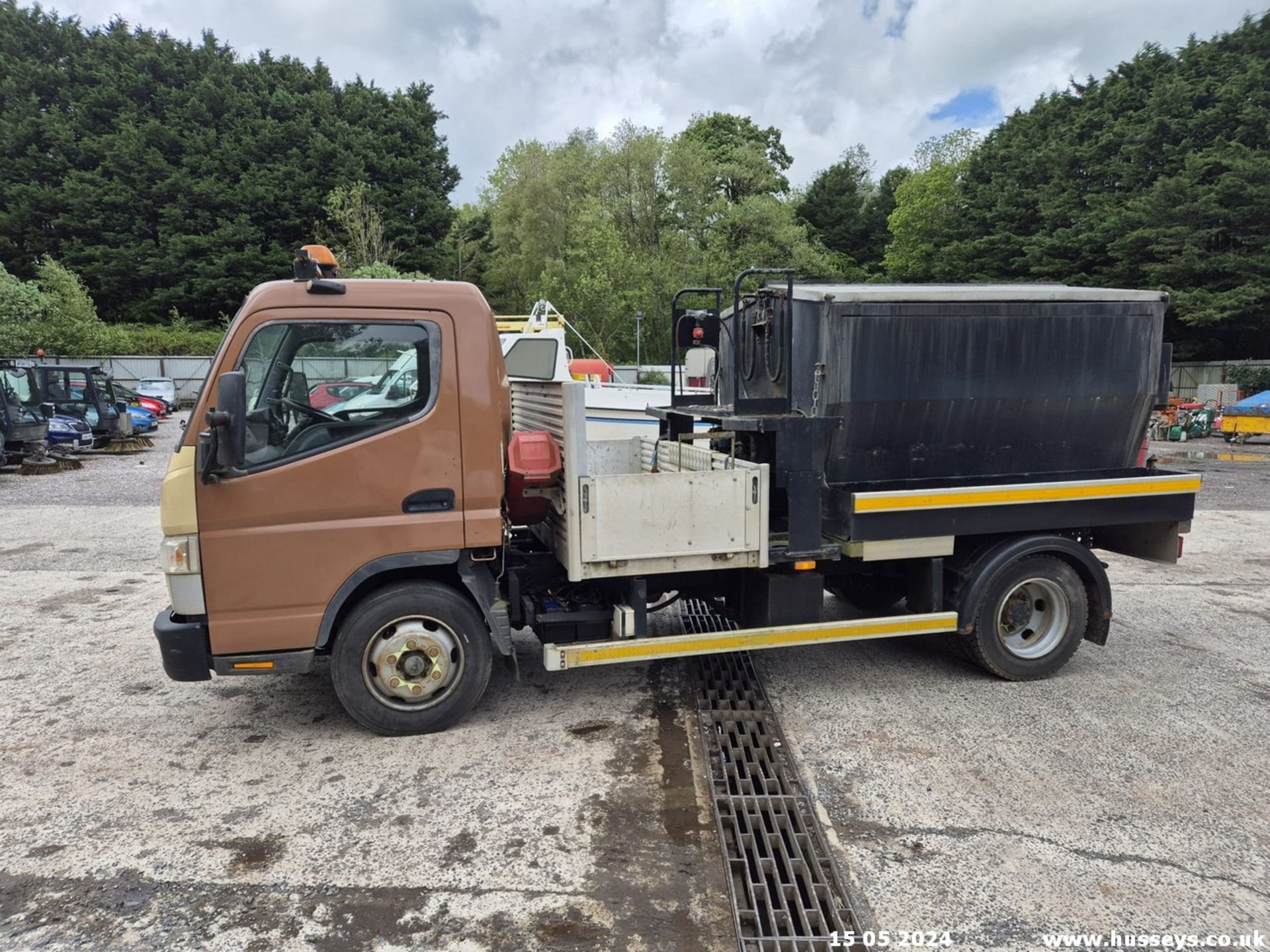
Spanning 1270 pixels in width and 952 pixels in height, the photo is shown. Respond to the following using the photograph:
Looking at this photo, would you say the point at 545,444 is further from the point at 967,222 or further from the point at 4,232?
the point at 4,232

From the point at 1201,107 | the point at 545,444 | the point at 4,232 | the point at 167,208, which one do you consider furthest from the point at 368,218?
the point at 545,444

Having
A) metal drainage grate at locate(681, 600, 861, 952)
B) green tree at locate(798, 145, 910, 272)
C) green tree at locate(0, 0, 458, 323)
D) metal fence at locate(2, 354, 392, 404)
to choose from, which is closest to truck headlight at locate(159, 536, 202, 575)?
metal drainage grate at locate(681, 600, 861, 952)

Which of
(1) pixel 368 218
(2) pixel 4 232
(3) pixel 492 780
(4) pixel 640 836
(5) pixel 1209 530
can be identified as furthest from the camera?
(2) pixel 4 232

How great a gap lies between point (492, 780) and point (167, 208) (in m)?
50.2

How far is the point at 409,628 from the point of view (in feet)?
14.9

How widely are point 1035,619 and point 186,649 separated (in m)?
5.22

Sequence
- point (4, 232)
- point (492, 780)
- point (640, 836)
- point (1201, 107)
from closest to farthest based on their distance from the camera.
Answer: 1. point (640, 836)
2. point (492, 780)
3. point (1201, 107)
4. point (4, 232)

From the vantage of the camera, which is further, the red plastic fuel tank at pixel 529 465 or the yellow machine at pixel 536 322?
the yellow machine at pixel 536 322

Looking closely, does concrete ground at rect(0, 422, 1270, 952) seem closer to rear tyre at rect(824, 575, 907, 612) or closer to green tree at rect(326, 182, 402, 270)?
rear tyre at rect(824, 575, 907, 612)

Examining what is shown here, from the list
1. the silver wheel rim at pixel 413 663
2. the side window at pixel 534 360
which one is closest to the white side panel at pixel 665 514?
the silver wheel rim at pixel 413 663

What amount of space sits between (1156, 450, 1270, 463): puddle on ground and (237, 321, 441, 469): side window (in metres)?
18.5

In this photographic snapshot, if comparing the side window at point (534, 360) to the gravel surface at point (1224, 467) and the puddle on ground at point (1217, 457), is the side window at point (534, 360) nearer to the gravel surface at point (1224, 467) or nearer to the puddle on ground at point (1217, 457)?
the gravel surface at point (1224, 467)

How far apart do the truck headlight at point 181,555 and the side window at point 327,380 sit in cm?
50

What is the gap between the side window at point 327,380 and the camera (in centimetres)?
426
